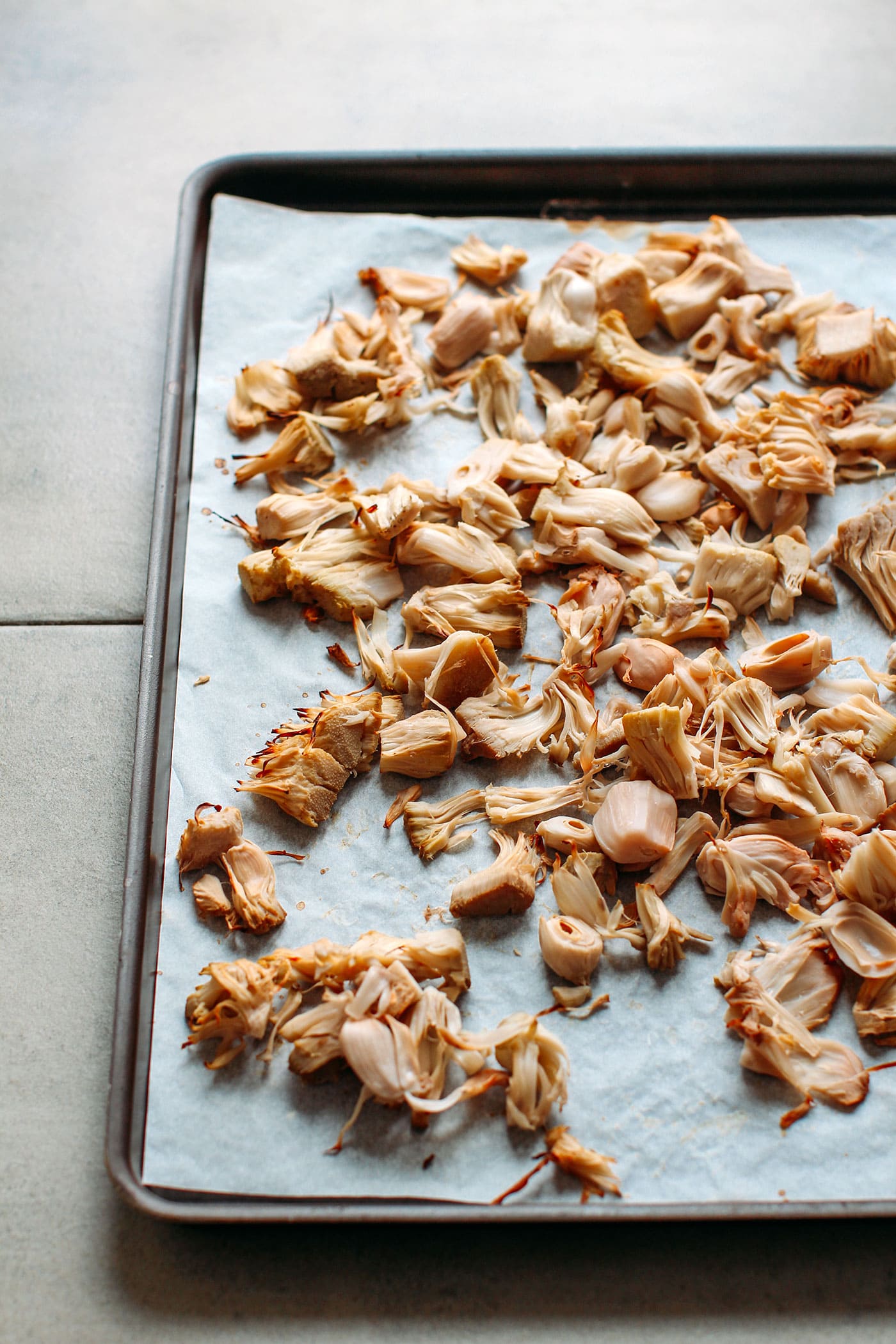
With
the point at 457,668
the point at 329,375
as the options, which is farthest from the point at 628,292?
the point at 457,668

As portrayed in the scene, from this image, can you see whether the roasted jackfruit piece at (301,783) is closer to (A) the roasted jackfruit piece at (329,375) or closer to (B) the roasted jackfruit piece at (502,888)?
(B) the roasted jackfruit piece at (502,888)

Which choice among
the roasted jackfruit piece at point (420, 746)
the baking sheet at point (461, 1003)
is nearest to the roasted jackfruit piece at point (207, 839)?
the baking sheet at point (461, 1003)

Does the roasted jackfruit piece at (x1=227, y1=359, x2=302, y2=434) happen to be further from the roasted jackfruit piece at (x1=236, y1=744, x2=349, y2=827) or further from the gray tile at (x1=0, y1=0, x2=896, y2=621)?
the roasted jackfruit piece at (x1=236, y1=744, x2=349, y2=827)

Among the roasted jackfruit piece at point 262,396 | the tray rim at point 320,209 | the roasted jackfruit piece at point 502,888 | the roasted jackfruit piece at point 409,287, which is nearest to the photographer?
the tray rim at point 320,209

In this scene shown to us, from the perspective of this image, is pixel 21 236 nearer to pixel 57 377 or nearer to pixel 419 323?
pixel 57 377

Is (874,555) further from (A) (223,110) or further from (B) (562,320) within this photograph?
(A) (223,110)
